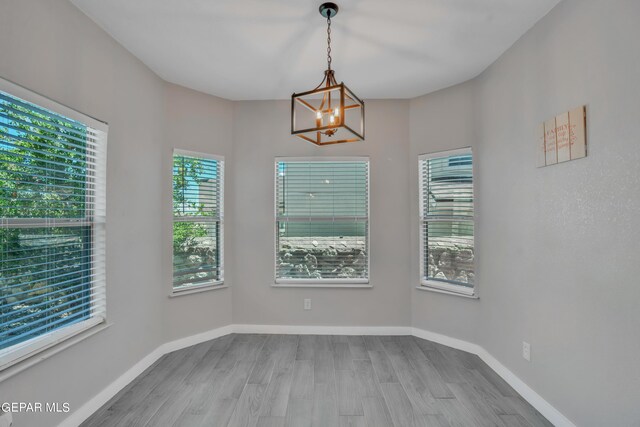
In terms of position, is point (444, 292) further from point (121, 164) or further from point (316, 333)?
point (121, 164)

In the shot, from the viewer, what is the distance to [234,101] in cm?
388

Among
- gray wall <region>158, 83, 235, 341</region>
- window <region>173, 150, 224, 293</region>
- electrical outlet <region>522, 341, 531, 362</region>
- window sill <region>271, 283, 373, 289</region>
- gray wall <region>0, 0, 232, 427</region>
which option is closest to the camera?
gray wall <region>0, 0, 232, 427</region>

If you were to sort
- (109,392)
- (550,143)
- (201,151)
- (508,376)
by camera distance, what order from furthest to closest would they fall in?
(201,151) < (508,376) < (109,392) < (550,143)

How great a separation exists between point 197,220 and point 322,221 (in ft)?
4.68

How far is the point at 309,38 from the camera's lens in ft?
8.38

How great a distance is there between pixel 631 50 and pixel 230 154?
11.3ft

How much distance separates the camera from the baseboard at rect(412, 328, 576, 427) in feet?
7.15

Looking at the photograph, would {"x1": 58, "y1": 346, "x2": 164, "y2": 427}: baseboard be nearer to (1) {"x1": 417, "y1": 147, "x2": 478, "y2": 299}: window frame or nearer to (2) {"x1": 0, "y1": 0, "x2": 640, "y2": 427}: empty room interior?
(2) {"x1": 0, "y1": 0, "x2": 640, "y2": 427}: empty room interior

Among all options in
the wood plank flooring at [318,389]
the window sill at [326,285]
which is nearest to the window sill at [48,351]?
the wood plank flooring at [318,389]

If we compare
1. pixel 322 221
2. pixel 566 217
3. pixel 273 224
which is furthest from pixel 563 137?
pixel 273 224

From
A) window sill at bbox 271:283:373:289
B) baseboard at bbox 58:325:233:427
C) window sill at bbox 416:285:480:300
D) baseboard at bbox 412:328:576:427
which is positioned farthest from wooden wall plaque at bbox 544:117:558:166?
baseboard at bbox 58:325:233:427

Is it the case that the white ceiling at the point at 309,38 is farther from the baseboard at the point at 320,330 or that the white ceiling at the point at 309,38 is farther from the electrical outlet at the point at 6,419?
the baseboard at the point at 320,330

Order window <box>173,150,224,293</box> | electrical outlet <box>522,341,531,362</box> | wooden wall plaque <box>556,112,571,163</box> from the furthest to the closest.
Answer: window <box>173,150,224,293</box> < electrical outlet <box>522,341,531,362</box> < wooden wall plaque <box>556,112,571,163</box>

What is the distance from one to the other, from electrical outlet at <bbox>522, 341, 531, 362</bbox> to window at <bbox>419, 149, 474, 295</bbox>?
0.81 metres
